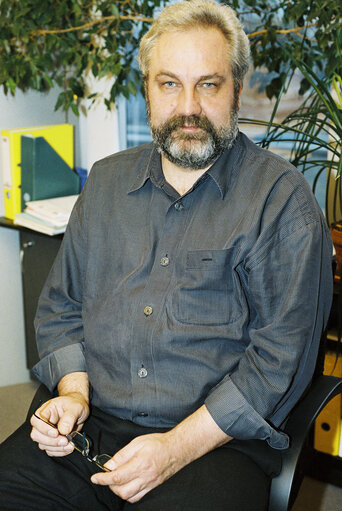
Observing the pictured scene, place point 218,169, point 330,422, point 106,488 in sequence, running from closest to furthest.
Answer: point 106,488 → point 218,169 → point 330,422

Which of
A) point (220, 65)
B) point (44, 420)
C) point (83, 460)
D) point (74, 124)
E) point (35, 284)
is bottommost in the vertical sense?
point (35, 284)

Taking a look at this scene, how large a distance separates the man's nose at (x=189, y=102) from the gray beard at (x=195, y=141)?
0.01 meters

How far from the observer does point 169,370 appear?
1403 millimetres

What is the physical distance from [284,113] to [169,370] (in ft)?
4.35

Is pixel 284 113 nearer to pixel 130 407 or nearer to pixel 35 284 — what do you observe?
pixel 35 284

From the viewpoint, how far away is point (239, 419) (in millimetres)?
1299

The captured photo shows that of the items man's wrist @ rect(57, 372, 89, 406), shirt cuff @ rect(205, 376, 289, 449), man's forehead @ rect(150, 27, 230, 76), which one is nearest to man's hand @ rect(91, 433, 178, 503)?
shirt cuff @ rect(205, 376, 289, 449)

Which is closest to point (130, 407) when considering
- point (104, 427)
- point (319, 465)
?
point (104, 427)

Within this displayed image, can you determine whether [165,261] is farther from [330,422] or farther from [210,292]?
[330,422]

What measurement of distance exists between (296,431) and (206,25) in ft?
3.07

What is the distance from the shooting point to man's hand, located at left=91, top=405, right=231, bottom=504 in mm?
1235

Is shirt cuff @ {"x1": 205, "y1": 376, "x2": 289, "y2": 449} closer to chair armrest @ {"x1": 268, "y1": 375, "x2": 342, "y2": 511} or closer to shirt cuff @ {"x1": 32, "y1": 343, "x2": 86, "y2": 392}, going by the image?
chair armrest @ {"x1": 268, "y1": 375, "x2": 342, "y2": 511}

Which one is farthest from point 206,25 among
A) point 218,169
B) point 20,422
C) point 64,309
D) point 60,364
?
point 20,422

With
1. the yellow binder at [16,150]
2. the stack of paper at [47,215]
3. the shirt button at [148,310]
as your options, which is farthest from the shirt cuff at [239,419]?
the yellow binder at [16,150]
